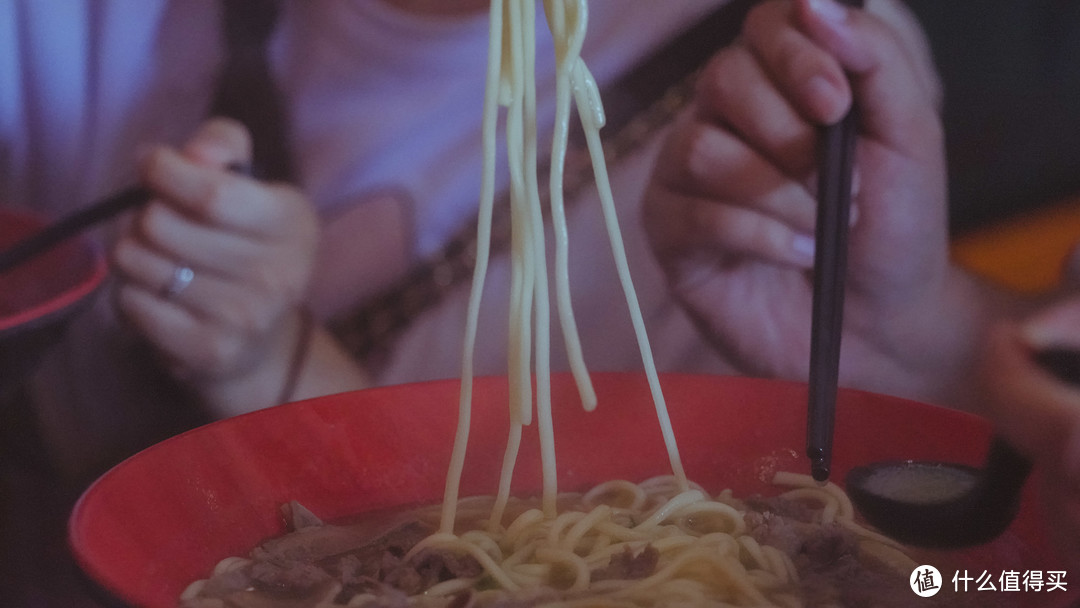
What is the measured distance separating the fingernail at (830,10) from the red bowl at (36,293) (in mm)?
757

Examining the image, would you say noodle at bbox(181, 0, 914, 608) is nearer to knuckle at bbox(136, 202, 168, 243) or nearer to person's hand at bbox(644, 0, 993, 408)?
person's hand at bbox(644, 0, 993, 408)

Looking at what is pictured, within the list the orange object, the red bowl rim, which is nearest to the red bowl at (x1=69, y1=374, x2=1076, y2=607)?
the red bowl rim

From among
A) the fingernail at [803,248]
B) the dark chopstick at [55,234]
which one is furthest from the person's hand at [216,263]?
the fingernail at [803,248]

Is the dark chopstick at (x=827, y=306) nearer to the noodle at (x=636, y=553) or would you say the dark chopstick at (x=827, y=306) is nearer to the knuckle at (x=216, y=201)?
the noodle at (x=636, y=553)

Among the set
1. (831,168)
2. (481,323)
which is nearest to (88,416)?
(481,323)

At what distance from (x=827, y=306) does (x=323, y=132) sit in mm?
760

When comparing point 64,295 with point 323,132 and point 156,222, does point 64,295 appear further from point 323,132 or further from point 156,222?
point 323,132

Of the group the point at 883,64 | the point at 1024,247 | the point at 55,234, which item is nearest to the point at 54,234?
the point at 55,234

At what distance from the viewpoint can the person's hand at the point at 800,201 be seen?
33.7 inches

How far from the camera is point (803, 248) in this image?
3.15 ft

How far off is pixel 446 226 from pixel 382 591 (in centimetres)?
62

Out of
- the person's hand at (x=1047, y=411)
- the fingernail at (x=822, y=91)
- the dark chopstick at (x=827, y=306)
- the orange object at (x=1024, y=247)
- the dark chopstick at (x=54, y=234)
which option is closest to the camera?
the person's hand at (x=1047, y=411)

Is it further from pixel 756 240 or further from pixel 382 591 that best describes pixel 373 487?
pixel 756 240

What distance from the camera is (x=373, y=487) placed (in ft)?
2.31
